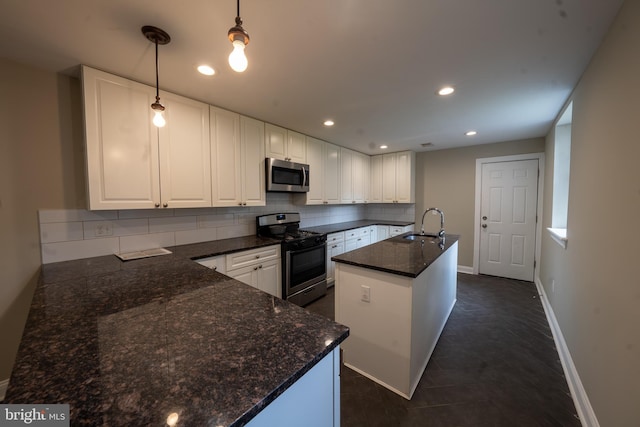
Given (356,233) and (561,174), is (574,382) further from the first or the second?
(356,233)

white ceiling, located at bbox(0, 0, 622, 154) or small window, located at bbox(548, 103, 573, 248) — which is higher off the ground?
white ceiling, located at bbox(0, 0, 622, 154)

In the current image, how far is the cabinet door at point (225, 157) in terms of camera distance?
2453mm

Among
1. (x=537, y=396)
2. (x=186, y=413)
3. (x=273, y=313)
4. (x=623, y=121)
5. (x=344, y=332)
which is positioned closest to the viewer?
(x=186, y=413)

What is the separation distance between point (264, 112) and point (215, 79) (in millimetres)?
754

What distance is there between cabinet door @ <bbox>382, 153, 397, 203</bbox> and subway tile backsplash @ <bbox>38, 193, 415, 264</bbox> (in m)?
2.28

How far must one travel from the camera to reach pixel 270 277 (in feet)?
8.82

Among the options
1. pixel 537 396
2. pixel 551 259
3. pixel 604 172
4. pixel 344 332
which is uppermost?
pixel 604 172

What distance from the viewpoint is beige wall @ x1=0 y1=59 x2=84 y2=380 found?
1.66m

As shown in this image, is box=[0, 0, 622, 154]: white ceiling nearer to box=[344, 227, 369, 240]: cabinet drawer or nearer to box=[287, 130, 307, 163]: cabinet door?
box=[287, 130, 307, 163]: cabinet door

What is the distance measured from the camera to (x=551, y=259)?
2809 mm

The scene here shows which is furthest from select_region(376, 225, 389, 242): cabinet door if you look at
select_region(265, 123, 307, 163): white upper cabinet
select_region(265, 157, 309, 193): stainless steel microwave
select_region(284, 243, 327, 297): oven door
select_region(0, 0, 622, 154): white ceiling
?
select_region(0, 0, 622, 154): white ceiling

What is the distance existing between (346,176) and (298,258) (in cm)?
205

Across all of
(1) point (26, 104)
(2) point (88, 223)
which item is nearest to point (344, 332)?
(2) point (88, 223)

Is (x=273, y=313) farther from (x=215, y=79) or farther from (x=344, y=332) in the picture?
(x=215, y=79)
